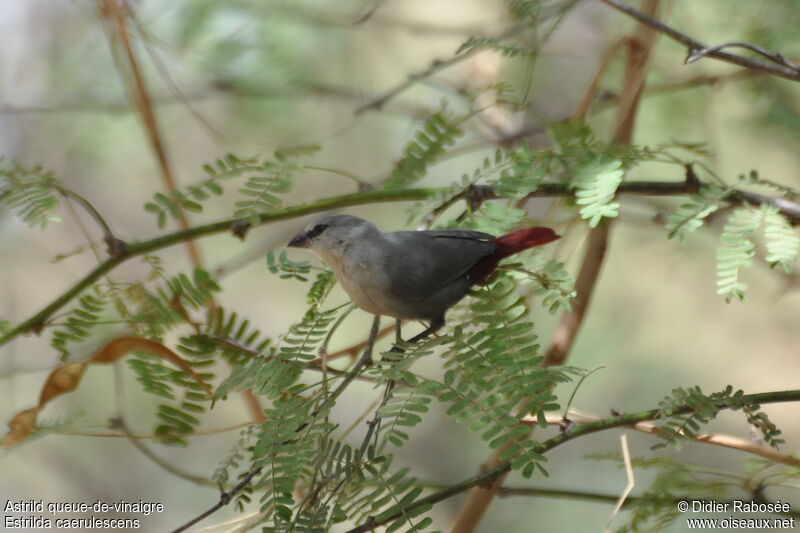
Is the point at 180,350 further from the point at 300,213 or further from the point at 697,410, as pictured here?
the point at 697,410

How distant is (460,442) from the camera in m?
3.37

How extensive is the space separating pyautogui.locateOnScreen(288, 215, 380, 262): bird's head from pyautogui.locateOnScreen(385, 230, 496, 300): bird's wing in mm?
81

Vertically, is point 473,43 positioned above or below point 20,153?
below

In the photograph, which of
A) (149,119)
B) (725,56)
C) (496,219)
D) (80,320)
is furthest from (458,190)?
(149,119)

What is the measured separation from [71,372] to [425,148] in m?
0.74

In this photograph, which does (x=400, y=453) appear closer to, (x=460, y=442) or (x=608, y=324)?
(x=460, y=442)

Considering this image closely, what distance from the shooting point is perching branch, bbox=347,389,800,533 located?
0.92 meters

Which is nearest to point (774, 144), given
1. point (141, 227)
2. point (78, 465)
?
point (141, 227)

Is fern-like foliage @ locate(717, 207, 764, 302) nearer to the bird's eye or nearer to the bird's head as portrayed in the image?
the bird's head

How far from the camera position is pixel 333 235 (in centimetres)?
132

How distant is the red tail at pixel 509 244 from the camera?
1155 millimetres

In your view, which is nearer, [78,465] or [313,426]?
[313,426]

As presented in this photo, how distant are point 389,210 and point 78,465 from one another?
5.70 ft

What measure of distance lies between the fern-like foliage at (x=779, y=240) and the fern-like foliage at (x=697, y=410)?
19cm
